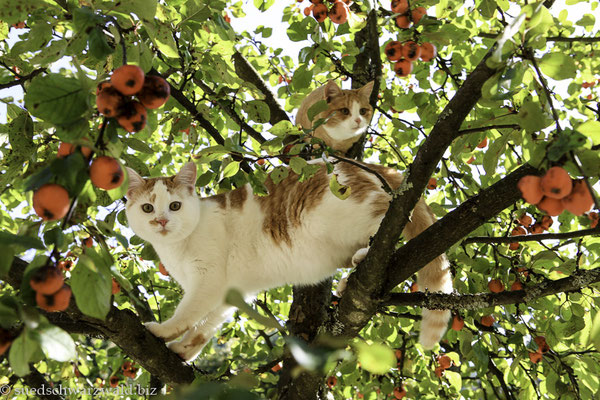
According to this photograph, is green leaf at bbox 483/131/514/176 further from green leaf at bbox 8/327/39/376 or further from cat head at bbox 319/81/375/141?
cat head at bbox 319/81/375/141

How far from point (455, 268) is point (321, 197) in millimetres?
1132

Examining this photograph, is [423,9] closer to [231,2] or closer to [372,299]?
[372,299]

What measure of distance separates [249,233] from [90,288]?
1.73 metres

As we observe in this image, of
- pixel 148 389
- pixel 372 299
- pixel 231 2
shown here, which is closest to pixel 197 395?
pixel 372 299

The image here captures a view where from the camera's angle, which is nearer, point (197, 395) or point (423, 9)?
point (197, 395)

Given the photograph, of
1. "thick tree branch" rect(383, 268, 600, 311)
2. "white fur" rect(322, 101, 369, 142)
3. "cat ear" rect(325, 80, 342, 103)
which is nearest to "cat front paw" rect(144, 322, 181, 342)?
"thick tree branch" rect(383, 268, 600, 311)

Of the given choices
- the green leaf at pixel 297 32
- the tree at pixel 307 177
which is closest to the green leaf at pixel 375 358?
the tree at pixel 307 177

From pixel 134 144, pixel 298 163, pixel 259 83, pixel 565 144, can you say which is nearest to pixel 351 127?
pixel 259 83

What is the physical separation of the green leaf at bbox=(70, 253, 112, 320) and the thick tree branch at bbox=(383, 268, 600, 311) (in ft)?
4.28

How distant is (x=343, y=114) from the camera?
396 cm

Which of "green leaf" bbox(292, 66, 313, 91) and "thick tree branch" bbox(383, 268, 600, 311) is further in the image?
"green leaf" bbox(292, 66, 313, 91)

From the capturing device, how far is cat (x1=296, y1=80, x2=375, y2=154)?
3.87m

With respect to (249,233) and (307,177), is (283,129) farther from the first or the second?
(249,233)

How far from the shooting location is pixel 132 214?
8.81 feet
